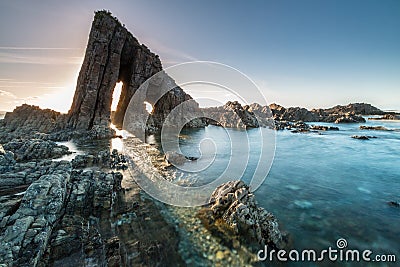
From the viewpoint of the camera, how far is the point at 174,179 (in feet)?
48.1

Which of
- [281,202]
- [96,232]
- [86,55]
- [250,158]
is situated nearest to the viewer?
[96,232]

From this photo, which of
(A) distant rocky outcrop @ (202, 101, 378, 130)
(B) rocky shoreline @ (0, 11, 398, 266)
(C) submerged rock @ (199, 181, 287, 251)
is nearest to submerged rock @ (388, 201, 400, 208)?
(C) submerged rock @ (199, 181, 287, 251)

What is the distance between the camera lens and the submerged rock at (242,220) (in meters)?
7.52

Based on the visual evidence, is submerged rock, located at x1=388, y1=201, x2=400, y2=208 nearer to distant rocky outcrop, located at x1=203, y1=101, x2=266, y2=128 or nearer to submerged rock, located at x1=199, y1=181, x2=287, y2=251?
submerged rock, located at x1=199, y1=181, x2=287, y2=251

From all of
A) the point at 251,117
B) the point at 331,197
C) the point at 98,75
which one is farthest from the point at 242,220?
the point at 251,117

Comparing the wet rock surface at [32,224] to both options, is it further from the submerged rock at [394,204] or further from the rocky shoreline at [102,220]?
the submerged rock at [394,204]

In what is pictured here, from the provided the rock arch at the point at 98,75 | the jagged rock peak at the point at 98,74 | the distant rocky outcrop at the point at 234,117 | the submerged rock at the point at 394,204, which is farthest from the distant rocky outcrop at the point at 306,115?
the submerged rock at the point at 394,204

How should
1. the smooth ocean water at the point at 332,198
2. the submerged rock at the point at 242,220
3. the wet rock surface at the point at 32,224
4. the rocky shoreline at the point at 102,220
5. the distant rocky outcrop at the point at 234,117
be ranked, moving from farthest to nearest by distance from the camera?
the distant rocky outcrop at the point at 234,117, the smooth ocean water at the point at 332,198, the submerged rock at the point at 242,220, the rocky shoreline at the point at 102,220, the wet rock surface at the point at 32,224

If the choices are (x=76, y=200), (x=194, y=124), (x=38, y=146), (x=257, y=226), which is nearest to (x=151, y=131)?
(x=194, y=124)

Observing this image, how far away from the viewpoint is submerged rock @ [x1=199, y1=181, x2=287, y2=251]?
7.52 meters

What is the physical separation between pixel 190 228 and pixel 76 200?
19.1 feet

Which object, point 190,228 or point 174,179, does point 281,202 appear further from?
point 174,179

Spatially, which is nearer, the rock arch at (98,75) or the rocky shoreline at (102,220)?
the rocky shoreline at (102,220)

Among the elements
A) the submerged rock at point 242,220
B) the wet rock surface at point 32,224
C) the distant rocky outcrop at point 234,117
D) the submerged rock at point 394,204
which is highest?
the distant rocky outcrop at point 234,117
